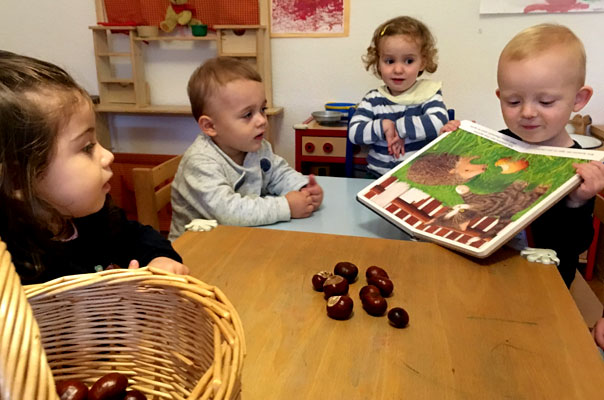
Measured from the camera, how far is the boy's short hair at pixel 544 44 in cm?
96

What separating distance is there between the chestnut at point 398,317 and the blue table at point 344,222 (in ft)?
1.12

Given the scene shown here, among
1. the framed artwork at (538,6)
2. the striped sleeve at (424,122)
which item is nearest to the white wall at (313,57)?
the framed artwork at (538,6)

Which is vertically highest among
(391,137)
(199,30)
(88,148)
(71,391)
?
(199,30)

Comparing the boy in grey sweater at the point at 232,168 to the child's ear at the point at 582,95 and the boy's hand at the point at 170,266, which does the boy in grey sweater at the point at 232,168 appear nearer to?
the boy's hand at the point at 170,266

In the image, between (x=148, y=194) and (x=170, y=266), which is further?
(x=148, y=194)

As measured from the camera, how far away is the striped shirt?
5.08ft

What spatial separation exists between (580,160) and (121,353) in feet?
2.78

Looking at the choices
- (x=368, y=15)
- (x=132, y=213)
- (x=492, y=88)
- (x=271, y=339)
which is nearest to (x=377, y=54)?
(x=368, y=15)

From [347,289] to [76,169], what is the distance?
0.44 metres

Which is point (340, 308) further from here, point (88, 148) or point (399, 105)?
point (399, 105)

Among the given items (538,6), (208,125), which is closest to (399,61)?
(208,125)

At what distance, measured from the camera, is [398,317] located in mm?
636

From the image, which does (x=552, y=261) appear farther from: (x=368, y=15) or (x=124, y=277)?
(x=368, y=15)

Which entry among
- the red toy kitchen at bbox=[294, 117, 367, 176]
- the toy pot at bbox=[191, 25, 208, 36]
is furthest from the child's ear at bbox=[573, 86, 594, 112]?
the toy pot at bbox=[191, 25, 208, 36]
